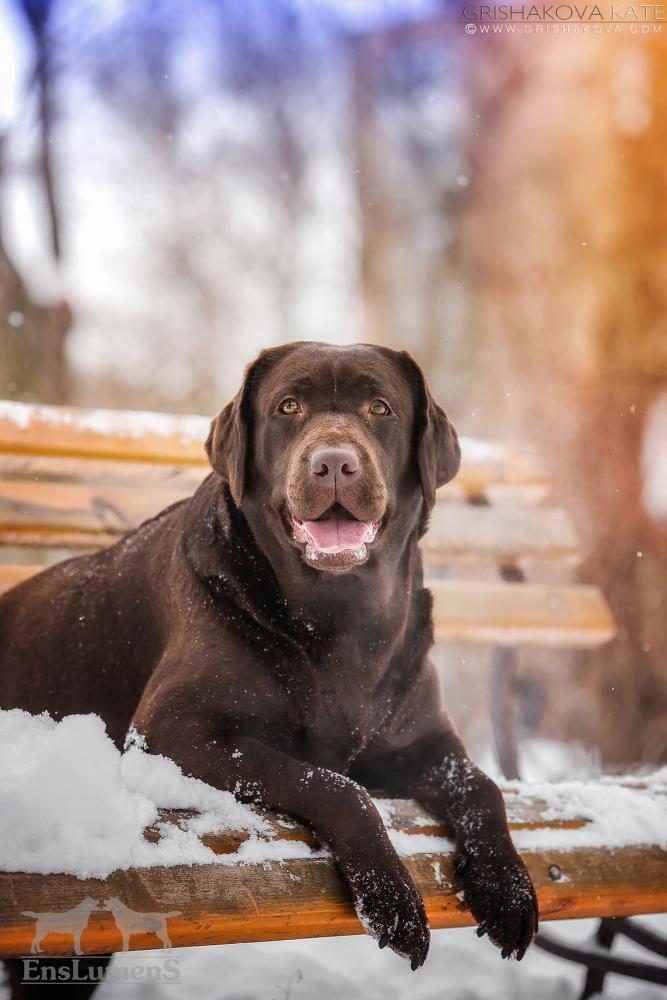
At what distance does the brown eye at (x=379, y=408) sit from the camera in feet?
7.80

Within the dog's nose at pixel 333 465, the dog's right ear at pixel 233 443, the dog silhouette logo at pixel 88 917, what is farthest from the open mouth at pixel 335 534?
the dog silhouette logo at pixel 88 917

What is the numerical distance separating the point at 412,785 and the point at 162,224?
8.46 metres

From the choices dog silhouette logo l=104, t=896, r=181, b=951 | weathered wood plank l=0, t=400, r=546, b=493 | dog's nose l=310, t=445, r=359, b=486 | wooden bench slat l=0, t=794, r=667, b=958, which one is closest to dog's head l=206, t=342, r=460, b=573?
dog's nose l=310, t=445, r=359, b=486

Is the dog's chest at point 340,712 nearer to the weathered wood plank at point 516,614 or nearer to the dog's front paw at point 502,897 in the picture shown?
the dog's front paw at point 502,897

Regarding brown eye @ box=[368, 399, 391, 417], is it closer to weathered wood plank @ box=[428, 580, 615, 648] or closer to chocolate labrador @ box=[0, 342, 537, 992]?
chocolate labrador @ box=[0, 342, 537, 992]

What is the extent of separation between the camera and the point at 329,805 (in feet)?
5.95

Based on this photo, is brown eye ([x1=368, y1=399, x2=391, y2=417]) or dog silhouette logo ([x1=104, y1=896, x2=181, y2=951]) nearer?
dog silhouette logo ([x1=104, y1=896, x2=181, y2=951])

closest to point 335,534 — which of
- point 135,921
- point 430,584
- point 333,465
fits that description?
point 333,465

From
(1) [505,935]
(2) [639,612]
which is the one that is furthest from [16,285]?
(1) [505,935]

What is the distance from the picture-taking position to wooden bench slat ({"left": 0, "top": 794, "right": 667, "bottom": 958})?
145 cm

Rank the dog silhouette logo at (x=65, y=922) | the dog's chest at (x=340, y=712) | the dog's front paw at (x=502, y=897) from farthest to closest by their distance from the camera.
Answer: the dog's chest at (x=340, y=712) → the dog's front paw at (x=502, y=897) → the dog silhouette logo at (x=65, y=922)

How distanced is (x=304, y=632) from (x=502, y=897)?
793 millimetres

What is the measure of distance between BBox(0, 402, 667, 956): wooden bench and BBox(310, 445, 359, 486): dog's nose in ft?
2.71

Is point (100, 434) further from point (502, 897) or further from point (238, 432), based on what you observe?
point (502, 897)
